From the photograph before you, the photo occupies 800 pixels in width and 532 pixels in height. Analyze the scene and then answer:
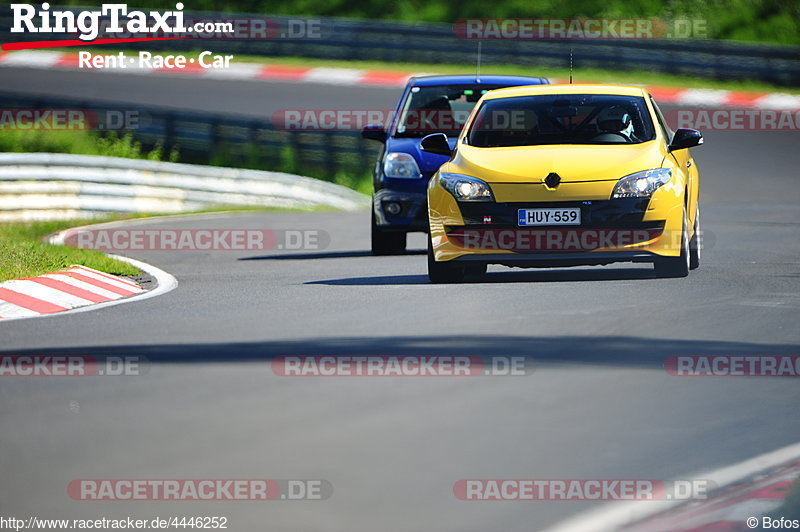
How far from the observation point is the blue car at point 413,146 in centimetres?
1422

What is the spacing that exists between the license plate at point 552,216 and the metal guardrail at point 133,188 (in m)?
11.6

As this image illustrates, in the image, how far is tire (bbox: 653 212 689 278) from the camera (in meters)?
11.3

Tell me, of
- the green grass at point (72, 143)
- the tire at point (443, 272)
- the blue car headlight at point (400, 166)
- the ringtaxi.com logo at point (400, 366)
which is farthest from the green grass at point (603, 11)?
the ringtaxi.com logo at point (400, 366)

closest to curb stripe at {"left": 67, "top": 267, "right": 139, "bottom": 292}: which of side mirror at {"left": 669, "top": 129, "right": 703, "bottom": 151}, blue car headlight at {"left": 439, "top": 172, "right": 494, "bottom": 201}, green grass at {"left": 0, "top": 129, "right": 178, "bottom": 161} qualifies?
blue car headlight at {"left": 439, "top": 172, "right": 494, "bottom": 201}

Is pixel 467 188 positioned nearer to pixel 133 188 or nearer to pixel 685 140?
pixel 685 140

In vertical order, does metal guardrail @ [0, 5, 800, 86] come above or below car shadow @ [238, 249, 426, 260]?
above

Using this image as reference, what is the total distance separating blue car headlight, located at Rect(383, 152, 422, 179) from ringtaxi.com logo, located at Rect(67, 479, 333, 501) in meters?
9.18

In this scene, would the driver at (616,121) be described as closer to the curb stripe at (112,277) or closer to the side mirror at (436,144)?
the side mirror at (436,144)

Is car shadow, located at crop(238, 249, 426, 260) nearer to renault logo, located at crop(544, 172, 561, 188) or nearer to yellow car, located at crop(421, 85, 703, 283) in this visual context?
yellow car, located at crop(421, 85, 703, 283)

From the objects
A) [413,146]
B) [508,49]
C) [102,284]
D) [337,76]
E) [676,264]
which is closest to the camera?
[676,264]

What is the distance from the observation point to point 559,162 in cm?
1105

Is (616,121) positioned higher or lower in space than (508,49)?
lower

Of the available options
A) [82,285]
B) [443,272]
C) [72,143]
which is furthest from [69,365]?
[72,143]

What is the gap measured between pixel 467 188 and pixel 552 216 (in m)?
0.65
